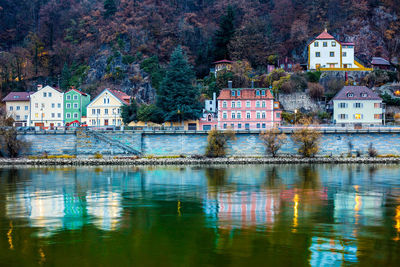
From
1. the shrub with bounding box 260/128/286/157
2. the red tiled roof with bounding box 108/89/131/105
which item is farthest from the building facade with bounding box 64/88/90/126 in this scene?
the shrub with bounding box 260/128/286/157

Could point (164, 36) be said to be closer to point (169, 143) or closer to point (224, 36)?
point (224, 36)

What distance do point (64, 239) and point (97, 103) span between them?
50649 millimetres

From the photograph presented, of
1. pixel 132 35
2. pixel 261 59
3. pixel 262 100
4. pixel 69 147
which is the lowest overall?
pixel 69 147

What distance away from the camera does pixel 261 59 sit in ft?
259

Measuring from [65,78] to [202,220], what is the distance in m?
66.6

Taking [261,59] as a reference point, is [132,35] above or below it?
above

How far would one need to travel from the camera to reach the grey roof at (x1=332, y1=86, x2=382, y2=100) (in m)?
63.4

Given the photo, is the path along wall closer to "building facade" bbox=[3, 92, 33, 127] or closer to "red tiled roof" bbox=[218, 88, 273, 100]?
"red tiled roof" bbox=[218, 88, 273, 100]

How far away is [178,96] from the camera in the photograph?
6347 centimetres

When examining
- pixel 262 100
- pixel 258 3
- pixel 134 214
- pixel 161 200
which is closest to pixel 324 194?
pixel 161 200

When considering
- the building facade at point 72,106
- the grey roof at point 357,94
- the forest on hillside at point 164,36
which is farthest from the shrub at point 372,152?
the building facade at point 72,106

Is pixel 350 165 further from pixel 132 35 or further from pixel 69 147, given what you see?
pixel 132 35

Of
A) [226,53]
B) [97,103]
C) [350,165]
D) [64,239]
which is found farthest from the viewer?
[226,53]

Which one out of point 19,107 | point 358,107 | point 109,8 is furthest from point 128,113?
point 109,8
